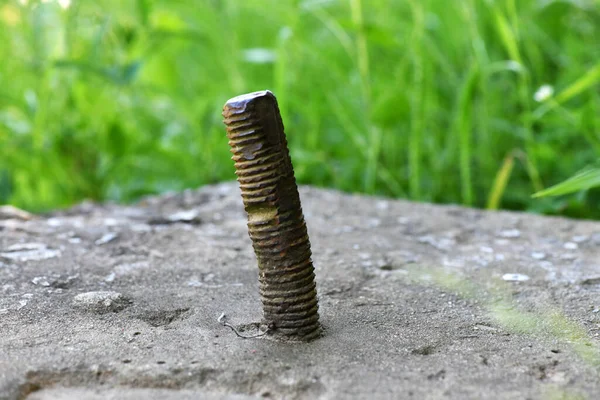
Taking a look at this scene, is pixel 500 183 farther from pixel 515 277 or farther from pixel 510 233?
pixel 515 277

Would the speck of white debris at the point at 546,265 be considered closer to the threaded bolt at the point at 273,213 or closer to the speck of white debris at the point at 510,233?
the speck of white debris at the point at 510,233

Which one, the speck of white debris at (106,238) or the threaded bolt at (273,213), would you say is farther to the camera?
the speck of white debris at (106,238)

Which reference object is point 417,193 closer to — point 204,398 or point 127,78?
point 127,78

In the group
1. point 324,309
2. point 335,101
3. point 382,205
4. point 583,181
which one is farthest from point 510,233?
point 335,101

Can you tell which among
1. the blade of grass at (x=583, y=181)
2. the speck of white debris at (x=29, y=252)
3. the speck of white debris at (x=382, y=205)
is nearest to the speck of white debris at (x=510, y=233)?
the speck of white debris at (x=382, y=205)

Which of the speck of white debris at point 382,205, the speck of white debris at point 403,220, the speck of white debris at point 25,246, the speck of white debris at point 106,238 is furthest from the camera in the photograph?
the speck of white debris at point 382,205

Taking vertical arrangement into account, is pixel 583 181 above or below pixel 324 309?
above

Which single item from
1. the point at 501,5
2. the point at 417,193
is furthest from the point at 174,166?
the point at 501,5
